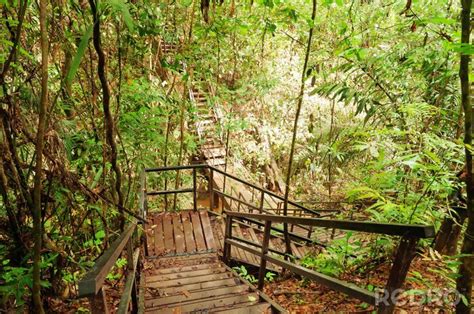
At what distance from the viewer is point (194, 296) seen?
12.0ft

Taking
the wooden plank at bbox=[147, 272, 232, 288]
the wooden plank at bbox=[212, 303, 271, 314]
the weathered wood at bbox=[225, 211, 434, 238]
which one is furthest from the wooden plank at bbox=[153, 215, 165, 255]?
the weathered wood at bbox=[225, 211, 434, 238]

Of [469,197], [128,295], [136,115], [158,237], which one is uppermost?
[136,115]

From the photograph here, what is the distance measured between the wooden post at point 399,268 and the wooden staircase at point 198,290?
5.13 ft

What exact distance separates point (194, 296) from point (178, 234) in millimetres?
2461

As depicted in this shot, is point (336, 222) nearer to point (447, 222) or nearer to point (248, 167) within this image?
point (447, 222)

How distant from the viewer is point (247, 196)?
1277 centimetres

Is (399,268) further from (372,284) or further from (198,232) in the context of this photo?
(198,232)

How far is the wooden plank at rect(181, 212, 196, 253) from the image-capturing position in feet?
18.7

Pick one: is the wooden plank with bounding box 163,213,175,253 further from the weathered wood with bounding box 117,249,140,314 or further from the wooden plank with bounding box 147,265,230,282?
the weathered wood with bounding box 117,249,140,314

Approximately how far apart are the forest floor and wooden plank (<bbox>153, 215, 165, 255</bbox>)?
2.20 m

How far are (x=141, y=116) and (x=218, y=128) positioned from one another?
3.83m

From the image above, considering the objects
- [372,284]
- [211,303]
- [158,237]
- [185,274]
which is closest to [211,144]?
[158,237]

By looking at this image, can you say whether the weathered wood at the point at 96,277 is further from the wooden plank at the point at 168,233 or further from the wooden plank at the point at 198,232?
the wooden plank at the point at 198,232

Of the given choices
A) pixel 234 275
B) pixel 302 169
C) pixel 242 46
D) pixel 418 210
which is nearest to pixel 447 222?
pixel 418 210
